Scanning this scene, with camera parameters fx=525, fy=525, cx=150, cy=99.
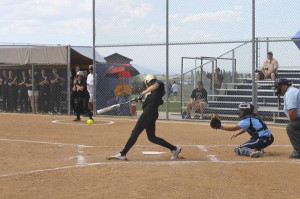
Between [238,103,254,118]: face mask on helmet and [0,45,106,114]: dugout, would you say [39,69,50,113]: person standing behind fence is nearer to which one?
[0,45,106,114]: dugout

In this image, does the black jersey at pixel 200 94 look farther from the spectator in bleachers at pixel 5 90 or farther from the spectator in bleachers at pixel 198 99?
the spectator in bleachers at pixel 5 90

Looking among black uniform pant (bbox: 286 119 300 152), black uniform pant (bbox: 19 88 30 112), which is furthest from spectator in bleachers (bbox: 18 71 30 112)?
black uniform pant (bbox: 286 119 300 152)

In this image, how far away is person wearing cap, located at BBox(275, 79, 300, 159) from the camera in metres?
9.42

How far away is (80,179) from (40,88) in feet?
48.1

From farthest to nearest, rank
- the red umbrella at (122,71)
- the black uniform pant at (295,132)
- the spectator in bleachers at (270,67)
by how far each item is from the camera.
→ 1. the red umbrella at (122,71)
2. the spectator in bleachers at (270,67)
3. the black uniform pant at (295,132)

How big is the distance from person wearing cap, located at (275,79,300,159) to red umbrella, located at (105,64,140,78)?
11.4 meters

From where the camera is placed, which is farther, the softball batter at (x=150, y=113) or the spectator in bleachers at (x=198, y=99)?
the spectator in bleachers at (x=198, y=99)

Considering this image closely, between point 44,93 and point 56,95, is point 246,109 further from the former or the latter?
point 44,93

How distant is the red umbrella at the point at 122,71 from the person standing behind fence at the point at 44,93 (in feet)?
8.56

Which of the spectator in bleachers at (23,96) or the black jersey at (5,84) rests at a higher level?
the black jersey at (5,84)

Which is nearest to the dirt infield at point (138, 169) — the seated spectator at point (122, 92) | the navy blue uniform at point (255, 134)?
the navy blue uniform at point (255, 134)

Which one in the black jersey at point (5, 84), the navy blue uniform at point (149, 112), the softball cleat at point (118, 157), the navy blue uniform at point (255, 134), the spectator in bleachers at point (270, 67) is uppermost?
the spectator in bleachers at point (270, 67)

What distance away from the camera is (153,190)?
21.9 ft

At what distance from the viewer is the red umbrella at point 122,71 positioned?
20578 mm
